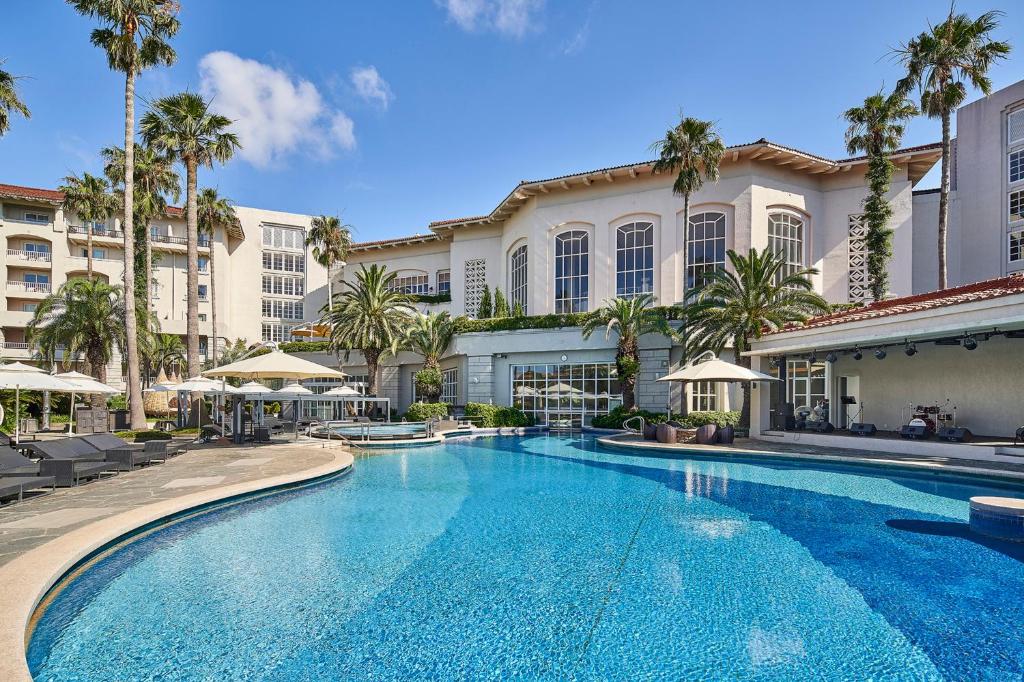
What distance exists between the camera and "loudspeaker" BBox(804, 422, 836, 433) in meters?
18.3

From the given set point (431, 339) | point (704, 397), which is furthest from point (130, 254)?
point (704, 397)

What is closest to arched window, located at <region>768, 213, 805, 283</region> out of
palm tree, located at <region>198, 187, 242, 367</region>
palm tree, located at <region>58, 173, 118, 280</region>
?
palm tree, located at <region>198, 187, 242, 367</region>

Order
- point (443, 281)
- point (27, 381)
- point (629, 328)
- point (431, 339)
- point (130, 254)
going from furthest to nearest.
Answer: point (443, 281) → point (431, 339) → point (629, 328) → point (130, 254) → point (27, 381)

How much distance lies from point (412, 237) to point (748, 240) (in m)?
22.8

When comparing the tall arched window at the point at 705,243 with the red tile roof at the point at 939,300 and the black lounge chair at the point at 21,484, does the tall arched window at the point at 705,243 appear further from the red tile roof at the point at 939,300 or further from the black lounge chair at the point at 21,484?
the black lounge chair at the point at 21,484

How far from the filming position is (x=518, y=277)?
109ft

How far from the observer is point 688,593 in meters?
5.99

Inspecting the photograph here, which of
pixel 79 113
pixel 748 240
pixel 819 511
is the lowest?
pixel 819 511

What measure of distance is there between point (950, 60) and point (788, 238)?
29.4ft

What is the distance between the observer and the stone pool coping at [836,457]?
11875 mm

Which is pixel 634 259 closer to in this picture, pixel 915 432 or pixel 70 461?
pixel 915 432

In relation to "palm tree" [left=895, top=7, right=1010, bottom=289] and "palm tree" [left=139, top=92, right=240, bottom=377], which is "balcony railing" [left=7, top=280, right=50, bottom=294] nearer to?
"palm tree" [left=139, top=92, right=240, bottom=377]

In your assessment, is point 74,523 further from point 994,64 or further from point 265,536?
point 994,64

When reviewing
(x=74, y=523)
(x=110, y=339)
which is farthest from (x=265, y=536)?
(x=110, y=339)
